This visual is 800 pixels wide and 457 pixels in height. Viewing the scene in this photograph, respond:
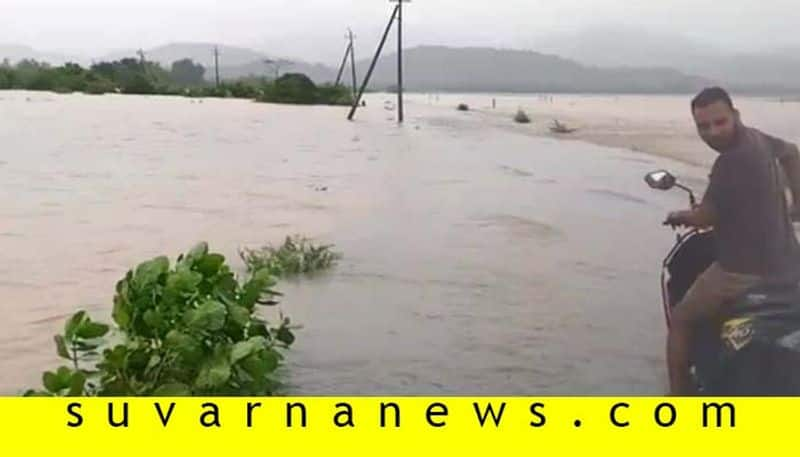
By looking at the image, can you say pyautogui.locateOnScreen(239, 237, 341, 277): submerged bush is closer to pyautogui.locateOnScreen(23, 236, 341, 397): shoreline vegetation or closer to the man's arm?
pyautogui.locateOnScreen(23, 236, 341, 397): shoreline vegetation

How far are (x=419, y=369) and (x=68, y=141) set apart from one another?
159 cm

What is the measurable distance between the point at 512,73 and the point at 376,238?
632 millimetres

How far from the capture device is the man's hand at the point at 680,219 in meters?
1.87

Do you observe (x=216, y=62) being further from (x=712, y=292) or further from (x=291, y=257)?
(x=712, y=292)

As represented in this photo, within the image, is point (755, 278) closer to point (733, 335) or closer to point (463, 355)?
point (733, 335)

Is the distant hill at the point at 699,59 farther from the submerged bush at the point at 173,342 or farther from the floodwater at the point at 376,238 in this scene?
the submerged bush at the point at 173,342

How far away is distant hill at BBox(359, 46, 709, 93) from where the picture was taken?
2.25 meters

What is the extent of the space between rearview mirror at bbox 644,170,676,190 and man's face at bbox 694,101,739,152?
12 cm

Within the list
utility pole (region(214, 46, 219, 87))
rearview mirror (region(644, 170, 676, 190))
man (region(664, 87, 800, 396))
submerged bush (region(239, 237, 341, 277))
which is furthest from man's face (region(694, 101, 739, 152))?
utility pole (region(214, 46, 219, 87))

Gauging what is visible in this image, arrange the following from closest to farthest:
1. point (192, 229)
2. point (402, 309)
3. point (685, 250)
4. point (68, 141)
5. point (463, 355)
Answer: point (685, 250) < point (463, 355) < point (402, 309) < point (192, 229) < point (68, 141)

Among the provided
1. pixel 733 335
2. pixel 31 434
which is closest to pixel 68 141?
pixel 31 434

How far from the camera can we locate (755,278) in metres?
1.81

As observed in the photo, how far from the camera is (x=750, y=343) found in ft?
5.78

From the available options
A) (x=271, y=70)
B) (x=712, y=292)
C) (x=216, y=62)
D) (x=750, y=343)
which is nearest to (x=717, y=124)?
(x=712, y=292)
